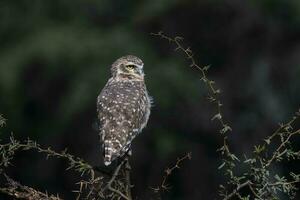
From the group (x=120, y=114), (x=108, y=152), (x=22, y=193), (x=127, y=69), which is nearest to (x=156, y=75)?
(x=127, y=69)

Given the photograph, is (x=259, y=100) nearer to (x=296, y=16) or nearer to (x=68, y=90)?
(x=296, y=16)

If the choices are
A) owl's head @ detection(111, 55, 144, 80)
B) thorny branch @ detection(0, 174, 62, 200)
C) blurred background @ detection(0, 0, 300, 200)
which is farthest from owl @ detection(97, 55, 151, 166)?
blurred background @ detection(0, 0, 300, 200)

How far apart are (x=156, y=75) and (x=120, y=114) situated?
9734 millimetres

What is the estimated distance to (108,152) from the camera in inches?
204

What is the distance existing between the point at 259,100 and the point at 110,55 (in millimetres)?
2147

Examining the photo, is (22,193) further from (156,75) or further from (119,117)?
(156,75)

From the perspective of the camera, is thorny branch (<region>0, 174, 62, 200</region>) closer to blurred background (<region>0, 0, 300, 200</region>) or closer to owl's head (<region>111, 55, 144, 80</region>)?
owl's head (<region>111, 55, 144, 80</region>)

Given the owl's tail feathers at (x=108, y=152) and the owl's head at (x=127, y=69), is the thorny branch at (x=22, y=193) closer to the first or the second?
the owl's tail feathers at (x=108, y=152)

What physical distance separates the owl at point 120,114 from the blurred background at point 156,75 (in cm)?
879

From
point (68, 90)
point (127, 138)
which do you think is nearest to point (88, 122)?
point (68, 90)

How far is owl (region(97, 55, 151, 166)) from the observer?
525 centimetres

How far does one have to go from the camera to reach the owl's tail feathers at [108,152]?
201 inches

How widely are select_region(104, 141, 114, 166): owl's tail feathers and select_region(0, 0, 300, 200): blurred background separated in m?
9.24

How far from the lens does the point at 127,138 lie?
17.6 ft
